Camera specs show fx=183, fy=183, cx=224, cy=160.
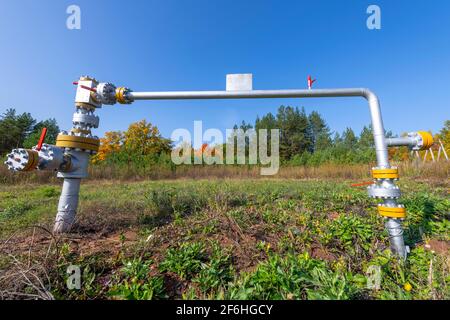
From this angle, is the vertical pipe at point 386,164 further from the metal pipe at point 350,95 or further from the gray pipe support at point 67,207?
the gray pipe support at point 67,207

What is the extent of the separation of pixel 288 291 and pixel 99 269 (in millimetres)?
1418

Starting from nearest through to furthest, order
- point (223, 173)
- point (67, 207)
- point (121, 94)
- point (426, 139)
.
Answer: point (426, 139)
point (67, 207)
point (121, 94)
point (223, 173)

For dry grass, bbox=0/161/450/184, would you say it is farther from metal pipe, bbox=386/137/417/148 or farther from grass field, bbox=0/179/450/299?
metal pipe, bbox=386/137/417/148

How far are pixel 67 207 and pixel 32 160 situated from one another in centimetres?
58

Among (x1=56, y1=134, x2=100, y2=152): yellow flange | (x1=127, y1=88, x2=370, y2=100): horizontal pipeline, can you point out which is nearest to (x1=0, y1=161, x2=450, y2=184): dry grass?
(x1=127, y1=88, x2=370, y2=100): horizontal pipeline

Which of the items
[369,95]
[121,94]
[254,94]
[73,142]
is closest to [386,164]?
[369,95]

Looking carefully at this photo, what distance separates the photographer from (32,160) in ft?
5.28

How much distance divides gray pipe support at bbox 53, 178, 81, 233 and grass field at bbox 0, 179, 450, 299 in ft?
0.36

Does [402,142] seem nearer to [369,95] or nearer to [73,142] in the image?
[369,95]

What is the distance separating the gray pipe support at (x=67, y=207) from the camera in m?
1.90

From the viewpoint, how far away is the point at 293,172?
12.6 metres

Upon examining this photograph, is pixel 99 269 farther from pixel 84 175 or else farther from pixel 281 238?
pixel 281 238

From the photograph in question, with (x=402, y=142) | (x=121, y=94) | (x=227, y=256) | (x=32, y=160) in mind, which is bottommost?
(x=227, y=256)
